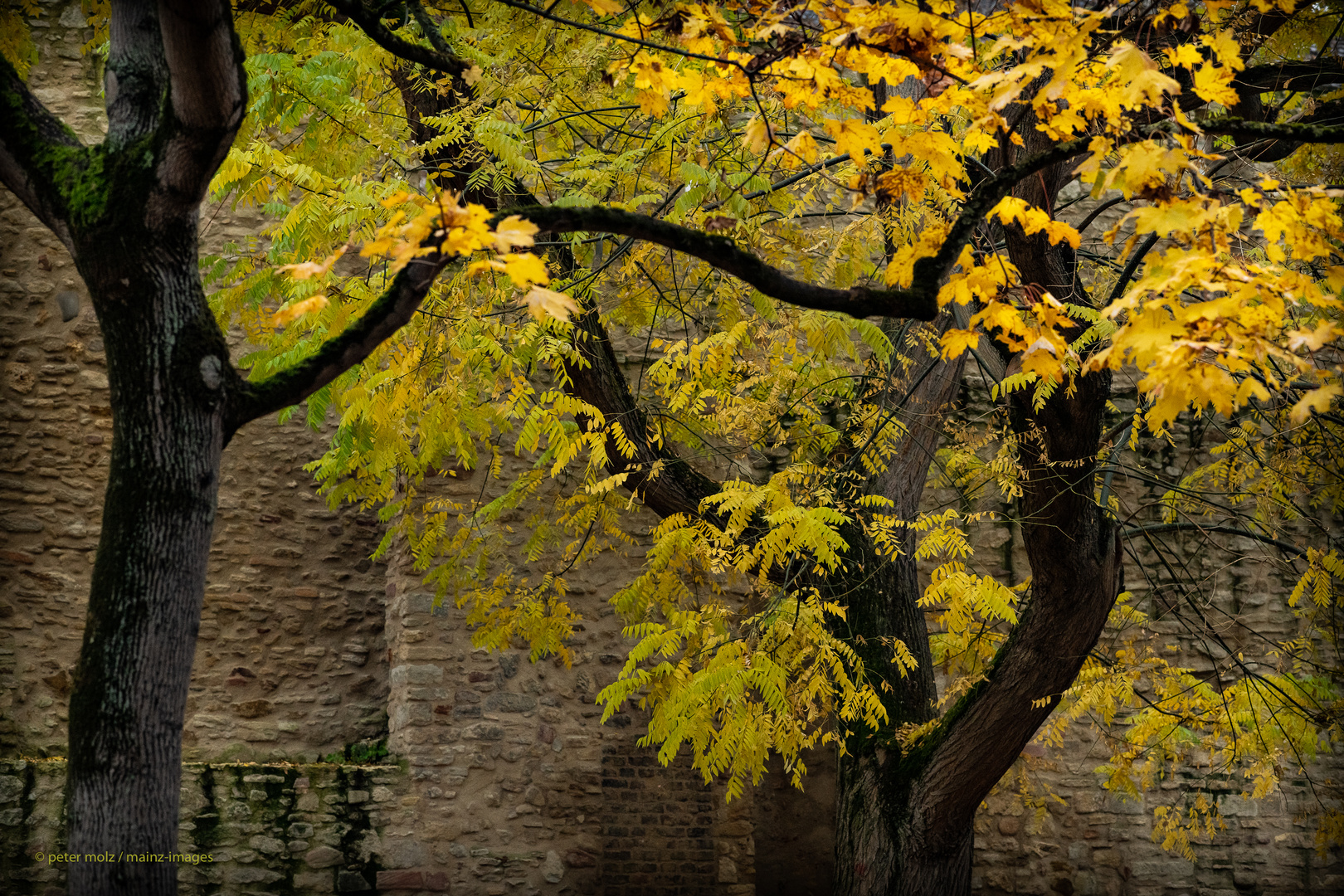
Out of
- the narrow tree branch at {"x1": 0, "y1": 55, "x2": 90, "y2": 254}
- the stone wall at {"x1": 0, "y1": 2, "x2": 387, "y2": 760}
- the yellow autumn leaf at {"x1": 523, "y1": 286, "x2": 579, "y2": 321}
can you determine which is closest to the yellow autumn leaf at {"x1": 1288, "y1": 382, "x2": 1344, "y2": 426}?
the yellow autumn leaf at {"x1": 523, "y1": 286, "x2": 579, "y2": 321}

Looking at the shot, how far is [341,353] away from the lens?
125 inches

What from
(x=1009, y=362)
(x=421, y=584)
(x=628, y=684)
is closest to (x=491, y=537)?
(x=421, y=584)

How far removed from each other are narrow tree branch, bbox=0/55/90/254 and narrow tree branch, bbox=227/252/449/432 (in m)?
0.69

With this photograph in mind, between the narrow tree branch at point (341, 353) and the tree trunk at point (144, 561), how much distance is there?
0.31ft

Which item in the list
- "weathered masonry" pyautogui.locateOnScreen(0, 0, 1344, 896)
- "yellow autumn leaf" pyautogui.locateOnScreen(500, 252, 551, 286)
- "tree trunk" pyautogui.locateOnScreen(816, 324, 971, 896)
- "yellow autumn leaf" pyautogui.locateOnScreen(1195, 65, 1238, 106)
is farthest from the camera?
"weathered masonry" pyautogui.locateOnScreen(0, 0, 1344, 896)

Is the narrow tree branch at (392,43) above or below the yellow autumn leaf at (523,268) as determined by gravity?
above

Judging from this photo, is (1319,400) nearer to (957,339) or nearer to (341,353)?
(957,339)

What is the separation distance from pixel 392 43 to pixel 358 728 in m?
5.56

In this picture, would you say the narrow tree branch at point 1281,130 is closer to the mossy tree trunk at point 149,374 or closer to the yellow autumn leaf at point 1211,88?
the yellow autumn leaf at point 1211,88

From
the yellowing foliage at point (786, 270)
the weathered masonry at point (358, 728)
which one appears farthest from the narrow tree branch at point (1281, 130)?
the weathered masonry at point (358, 728)

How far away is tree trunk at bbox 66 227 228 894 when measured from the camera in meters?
2.75

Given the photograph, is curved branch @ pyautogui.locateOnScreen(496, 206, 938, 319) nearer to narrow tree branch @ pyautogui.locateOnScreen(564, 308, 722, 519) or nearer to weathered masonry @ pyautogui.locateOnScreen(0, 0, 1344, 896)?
narrow tree branch @ pyautogui.locateOnScreen(564, 308, 722, 519)

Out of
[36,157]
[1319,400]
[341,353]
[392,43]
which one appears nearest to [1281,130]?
[1319,400]

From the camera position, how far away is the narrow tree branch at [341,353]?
3104 millimetres
